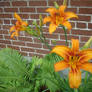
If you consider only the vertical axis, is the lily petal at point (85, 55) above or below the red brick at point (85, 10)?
below

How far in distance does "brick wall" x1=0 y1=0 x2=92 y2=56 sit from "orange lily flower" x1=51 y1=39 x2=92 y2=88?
0.99 metres

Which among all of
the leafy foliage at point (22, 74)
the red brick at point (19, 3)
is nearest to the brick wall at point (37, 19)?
the red brick at point (19, 3)

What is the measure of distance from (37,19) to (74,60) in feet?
4.07

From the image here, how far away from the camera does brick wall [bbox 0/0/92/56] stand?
168 cm

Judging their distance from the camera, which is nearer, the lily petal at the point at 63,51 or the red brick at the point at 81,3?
the lily petal at the point at 63,51

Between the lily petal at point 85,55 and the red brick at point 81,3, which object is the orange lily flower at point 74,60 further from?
the red brick at point 81,3

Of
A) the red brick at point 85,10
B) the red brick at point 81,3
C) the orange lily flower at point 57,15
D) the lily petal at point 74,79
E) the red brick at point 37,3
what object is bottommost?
the lily petal at point 74,79

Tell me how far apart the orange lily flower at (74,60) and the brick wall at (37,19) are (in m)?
0.99

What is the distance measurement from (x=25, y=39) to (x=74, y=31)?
74cm

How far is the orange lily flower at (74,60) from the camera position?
75cm

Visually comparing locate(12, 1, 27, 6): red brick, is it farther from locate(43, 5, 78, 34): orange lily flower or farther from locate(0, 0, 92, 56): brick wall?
locate(43, 5, 78, 34): orange lily flower

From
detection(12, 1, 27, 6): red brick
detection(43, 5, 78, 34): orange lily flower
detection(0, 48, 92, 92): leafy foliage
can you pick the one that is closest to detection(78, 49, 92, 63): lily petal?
detection(43, 5, 78, 34): orange lily flower

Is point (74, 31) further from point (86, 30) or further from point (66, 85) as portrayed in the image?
point (66, 85)

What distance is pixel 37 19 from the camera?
194 centimetres
